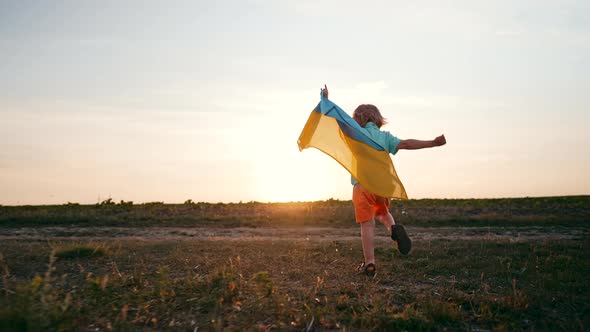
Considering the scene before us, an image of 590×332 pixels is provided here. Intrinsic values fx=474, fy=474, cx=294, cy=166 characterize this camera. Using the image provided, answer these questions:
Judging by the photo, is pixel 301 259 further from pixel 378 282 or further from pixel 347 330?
pixel 347 330

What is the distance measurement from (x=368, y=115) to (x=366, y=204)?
1.30 metres

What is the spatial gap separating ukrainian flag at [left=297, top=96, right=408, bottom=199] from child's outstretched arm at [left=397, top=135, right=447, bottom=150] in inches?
9.9

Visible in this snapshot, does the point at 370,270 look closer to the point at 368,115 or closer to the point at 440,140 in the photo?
→ the point at 440,140

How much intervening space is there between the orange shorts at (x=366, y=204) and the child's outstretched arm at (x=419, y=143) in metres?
0.77

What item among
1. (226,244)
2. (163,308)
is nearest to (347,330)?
(163,308)

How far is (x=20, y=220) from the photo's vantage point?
1605 centimetres

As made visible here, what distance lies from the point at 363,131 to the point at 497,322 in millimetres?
3242

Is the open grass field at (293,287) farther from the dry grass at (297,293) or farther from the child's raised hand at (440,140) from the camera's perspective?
the child's raised hand at (440,140)

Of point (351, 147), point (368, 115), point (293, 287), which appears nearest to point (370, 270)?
point (293, 287)

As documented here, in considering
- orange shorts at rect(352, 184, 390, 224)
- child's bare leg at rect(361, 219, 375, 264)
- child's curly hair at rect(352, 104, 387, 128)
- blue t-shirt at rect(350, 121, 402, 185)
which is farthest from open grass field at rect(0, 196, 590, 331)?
child's curly hair at rect(352, 104, 387, 128)

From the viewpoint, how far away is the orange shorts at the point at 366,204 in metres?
6.39

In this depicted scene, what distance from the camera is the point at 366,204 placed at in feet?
21.2

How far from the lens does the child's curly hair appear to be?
6793 millimetres

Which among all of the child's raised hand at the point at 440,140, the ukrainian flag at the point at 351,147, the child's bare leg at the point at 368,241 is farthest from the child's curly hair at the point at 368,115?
the child's bare leg at the point at 368,241
